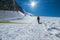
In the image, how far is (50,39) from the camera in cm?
804

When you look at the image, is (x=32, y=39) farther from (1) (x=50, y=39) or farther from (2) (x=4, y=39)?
(2) (x=4, y=39)

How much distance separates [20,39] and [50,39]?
84.9 inches

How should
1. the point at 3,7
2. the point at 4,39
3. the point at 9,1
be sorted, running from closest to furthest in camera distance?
the point at 4,39
the point at 3,7
the point at 9,1

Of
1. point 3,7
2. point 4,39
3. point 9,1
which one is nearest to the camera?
point 4,39

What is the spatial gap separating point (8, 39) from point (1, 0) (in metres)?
78.1

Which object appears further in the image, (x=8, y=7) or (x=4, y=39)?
(x=8, y=7)

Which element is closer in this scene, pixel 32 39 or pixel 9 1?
pixel 32 39

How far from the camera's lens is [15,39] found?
799 centimetres

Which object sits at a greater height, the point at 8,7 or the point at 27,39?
the point at 8,7

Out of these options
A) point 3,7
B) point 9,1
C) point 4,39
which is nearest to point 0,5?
point 3,7

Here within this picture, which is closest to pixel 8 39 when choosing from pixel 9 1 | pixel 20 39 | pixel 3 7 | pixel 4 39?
pixel 4 39

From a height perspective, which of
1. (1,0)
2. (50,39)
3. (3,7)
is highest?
(1,0)

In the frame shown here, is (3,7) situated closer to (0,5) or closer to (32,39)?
(0,5)

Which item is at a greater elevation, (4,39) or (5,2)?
(5,2)
